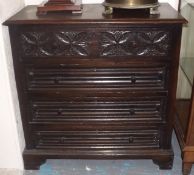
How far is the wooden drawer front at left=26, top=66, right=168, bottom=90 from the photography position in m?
1.50

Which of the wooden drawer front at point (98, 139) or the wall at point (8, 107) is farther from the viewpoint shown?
the wooden drawer front at point (98, 139)

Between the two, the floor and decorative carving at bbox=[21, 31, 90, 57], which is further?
the floor

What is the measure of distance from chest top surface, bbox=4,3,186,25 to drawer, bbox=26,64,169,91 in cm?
24

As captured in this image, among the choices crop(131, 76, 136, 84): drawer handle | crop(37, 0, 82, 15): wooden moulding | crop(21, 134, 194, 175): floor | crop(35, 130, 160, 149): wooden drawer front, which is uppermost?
crop(37, 0, 82, 15): wooden moulding

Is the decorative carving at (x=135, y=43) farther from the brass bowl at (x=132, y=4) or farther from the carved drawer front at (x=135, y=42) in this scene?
the brass bowl at (x=132, y=4)

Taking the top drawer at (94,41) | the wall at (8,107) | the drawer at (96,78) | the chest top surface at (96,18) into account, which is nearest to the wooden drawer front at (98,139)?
the wall at (8,107)

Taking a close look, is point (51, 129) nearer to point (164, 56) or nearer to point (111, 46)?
point (111, 46)

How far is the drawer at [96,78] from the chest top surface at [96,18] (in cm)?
24

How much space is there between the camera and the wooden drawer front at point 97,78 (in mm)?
1503

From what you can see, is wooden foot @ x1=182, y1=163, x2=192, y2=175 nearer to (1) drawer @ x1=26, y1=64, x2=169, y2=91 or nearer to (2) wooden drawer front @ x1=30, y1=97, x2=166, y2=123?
(2) wooden drawer front @ x1=30, y1=97, x2=166, y2=123

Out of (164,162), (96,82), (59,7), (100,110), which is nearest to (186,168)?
(164,162)

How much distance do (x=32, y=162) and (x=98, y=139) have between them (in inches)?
16.0

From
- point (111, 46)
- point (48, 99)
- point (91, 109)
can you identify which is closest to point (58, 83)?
point (48, 99)

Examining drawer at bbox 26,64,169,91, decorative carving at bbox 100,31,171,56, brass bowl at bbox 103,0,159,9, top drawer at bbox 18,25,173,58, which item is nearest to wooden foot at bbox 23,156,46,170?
drawer at bbox 26,64,169,91
